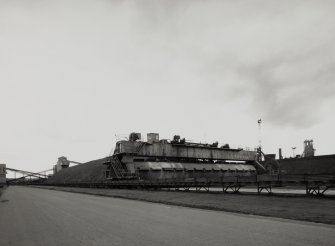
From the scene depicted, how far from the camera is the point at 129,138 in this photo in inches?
2596

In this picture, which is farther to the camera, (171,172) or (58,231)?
(171,172)

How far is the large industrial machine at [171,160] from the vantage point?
61094 millimetres

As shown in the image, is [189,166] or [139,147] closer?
[139,147]

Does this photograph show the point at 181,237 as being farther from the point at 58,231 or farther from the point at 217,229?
the point at 58,231

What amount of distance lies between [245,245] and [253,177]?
21.4 m

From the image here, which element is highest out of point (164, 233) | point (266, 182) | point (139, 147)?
point (139, 147)

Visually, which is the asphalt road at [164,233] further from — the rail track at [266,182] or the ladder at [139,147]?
the ladder at [139,147]

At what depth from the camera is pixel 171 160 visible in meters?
70.6

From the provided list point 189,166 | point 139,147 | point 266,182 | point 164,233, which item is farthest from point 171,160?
point 164,233

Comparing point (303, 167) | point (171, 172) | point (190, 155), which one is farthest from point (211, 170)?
point (303, 167)

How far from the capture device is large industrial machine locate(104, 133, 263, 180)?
61094 millimetres

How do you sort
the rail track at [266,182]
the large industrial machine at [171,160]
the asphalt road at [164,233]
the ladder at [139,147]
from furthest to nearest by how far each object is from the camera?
the ladder at [139,147] < the large industrial machine at [171,160] < the rail track at [266,182] < the asphalt road at [164,233]

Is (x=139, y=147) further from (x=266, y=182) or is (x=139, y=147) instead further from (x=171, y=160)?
(x=266, y=182)

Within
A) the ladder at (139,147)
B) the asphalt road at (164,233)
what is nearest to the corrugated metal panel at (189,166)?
the ladder at (139,147)
